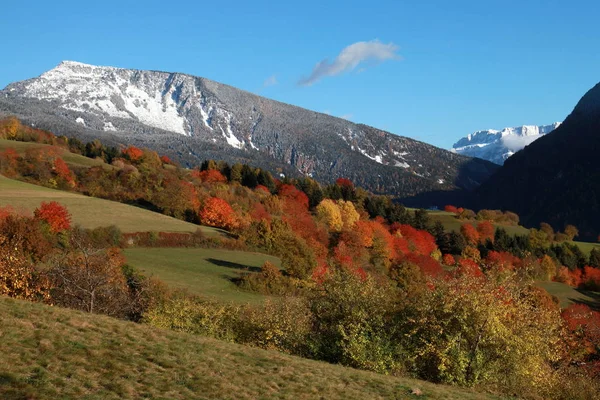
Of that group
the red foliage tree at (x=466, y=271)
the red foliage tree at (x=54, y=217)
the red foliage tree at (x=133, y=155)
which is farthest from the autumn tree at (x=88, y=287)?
the red foliage tree at (x=133, y=155)

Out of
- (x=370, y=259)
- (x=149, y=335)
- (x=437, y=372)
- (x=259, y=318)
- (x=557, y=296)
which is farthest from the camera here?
(x=370, y=259)

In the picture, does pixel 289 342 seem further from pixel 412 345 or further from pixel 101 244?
pixel 101 244

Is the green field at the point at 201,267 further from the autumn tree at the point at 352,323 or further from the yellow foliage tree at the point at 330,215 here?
the yellow foliage tree at the point at 330,215

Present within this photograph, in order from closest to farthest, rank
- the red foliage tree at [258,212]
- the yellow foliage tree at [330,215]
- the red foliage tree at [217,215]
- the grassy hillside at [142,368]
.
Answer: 1. the grassy hillside at [142,368]
2. the red foliage tree at [217,215]
3. the red foliage tree at [258,212]
4. the yellow foliage tree at [330,215]

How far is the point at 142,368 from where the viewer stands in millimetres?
19031

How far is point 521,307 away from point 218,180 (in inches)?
5583

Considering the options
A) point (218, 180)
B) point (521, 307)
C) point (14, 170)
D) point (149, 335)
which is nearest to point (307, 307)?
point (521, 307)

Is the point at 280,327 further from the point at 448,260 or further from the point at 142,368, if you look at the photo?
the point at 448,260

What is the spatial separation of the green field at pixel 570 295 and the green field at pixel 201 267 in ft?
194

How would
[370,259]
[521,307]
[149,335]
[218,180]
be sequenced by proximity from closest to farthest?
[149,335] < [521,307] < [370,259] < [218,180]

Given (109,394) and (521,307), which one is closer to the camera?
(109,394)

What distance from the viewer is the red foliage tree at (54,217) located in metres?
77.0

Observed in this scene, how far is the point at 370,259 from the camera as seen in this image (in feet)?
392

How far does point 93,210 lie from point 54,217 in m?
15.3
